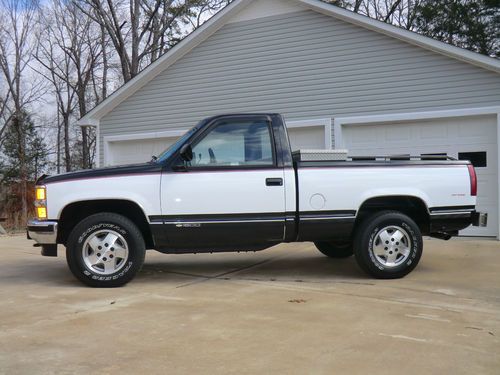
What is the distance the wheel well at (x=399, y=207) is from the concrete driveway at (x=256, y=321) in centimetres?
76

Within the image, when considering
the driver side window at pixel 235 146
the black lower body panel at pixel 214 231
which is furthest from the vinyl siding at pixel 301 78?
the black lower body panel at pixel 214 231

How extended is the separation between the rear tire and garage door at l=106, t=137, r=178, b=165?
6.68m

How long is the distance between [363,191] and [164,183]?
236 centimetres

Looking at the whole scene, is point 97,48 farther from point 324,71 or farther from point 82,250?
point 82,250

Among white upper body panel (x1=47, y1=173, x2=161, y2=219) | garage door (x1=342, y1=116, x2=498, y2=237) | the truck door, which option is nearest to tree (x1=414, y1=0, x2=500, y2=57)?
garage door (x1=342, y1=116, x2=498, y2=237)

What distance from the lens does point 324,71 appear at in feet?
38.9

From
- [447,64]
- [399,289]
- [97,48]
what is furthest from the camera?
[97,48]

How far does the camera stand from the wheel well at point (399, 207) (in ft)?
20.7

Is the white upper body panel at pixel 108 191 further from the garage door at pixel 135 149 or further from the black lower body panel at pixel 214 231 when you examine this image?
the garage door at pixel 135 149

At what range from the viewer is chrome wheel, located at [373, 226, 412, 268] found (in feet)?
20.3

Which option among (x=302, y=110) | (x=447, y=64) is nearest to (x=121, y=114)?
(x=302, y=110)

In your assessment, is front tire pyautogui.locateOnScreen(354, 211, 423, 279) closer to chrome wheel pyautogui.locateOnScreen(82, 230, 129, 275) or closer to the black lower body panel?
the black lower body panel

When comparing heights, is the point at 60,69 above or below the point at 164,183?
above

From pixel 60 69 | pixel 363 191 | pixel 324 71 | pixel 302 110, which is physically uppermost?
pixel 60 69
